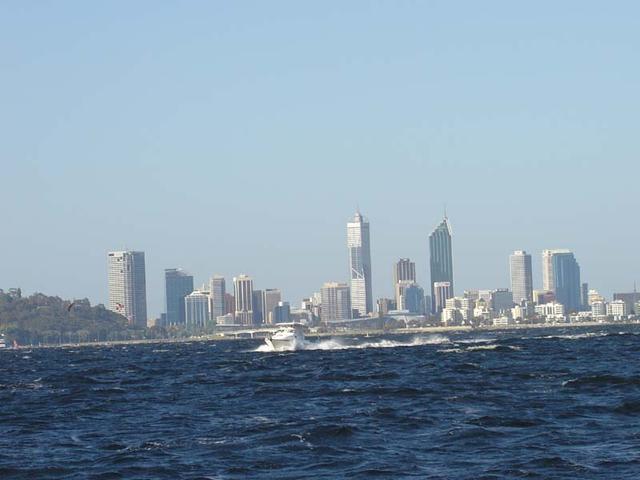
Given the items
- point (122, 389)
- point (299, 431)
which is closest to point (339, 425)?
point (299, 431)

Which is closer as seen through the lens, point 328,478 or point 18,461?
point 328,478

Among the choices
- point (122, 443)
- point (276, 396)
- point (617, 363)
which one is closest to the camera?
point (122, 443)

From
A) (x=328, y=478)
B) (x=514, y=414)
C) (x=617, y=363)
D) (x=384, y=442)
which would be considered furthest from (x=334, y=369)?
(x=328, y=478)

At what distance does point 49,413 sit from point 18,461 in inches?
943

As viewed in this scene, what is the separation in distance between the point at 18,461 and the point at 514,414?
2341 centimetres

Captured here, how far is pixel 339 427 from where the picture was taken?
193 feet

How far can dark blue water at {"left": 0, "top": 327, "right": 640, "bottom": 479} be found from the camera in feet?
157

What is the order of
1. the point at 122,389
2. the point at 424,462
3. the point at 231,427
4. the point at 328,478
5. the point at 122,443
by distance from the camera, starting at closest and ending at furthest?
the point at 328,478, the point at 424,462, the point at 122,443, the point at 231,427, the point at 122,389

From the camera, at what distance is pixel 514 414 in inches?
2493

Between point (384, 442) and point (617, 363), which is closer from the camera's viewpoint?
point (384, 442)

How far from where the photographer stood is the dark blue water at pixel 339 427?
47.8 metres

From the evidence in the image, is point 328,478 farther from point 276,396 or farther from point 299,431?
point 276,396

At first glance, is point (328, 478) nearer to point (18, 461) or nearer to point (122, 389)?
point (18, 461)

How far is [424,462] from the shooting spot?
158ft
